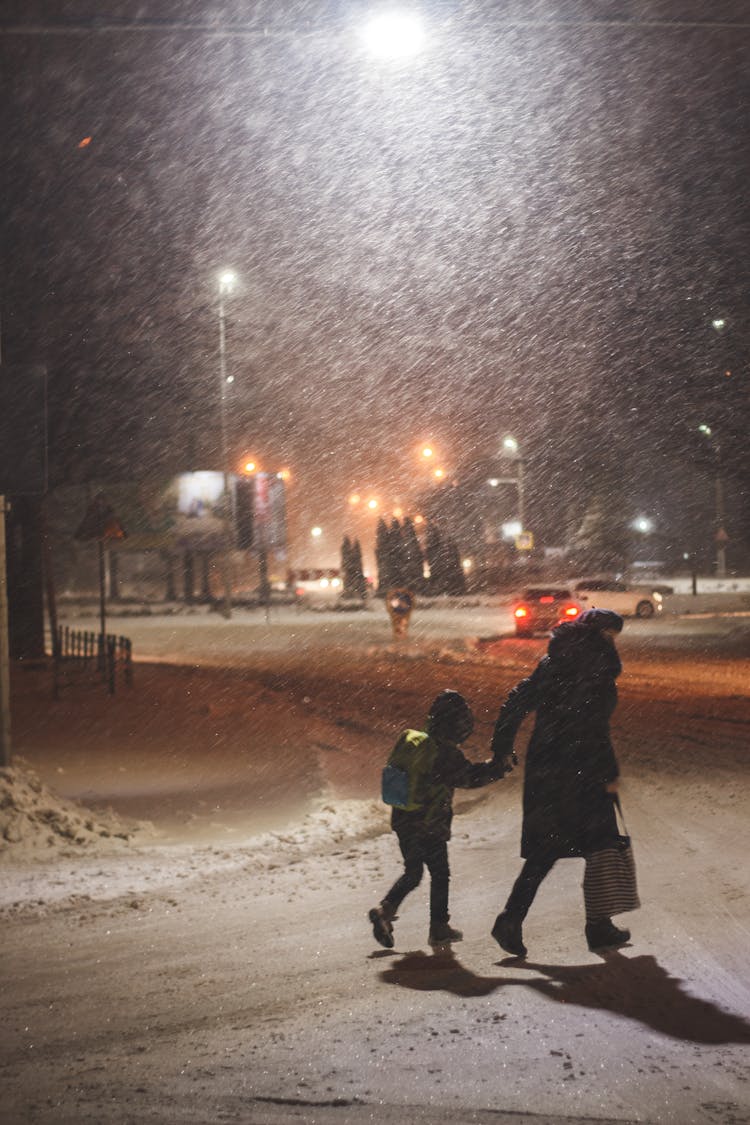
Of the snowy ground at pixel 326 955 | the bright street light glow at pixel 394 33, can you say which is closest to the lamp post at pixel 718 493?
the snowy ground at pixel 326 955

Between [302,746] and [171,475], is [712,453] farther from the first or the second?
[302,746]

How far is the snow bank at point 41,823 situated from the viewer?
855 cm

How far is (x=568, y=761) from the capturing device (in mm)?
5832

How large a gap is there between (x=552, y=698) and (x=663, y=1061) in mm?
1901

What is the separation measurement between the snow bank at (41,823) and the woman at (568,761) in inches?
150

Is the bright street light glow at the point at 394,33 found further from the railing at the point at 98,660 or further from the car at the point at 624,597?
the car at the point at 624,597

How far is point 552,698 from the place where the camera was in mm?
5938

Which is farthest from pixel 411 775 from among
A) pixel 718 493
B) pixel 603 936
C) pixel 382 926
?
pixel 718 493

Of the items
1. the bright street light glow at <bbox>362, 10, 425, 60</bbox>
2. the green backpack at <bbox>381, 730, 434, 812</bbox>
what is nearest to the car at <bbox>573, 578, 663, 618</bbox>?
the bright street light glow at <bbox>362, 10, 425, 60</bbox>

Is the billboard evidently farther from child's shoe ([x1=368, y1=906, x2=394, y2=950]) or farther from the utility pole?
child's shoe ([x1=368, y1=906, x2=394, y2=950])

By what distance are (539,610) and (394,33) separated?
2421 cm

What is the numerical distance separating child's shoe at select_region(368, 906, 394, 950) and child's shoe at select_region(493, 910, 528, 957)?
54cm

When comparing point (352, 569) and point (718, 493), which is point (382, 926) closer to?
point (718, 493)

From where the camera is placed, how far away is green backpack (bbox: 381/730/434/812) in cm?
605
